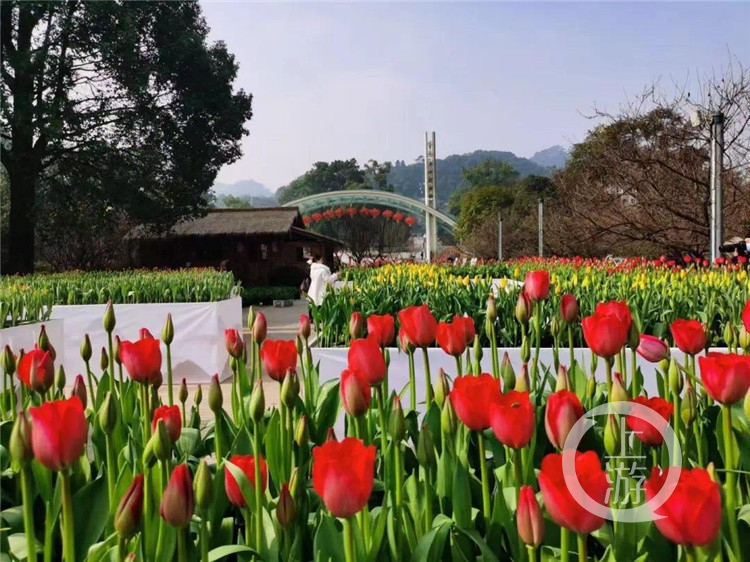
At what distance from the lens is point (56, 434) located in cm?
100

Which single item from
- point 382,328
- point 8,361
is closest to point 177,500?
point 382,328

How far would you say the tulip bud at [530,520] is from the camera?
2.82 ft

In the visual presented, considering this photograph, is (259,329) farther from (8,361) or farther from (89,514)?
(89,514)

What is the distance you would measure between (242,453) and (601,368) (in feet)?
9.05

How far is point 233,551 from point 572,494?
50 centimetres

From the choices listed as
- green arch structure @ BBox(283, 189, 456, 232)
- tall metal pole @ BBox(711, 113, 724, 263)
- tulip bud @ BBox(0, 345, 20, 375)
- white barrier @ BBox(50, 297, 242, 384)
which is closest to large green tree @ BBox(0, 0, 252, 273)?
white barrier @ BBox(50, 297, 242, 384)

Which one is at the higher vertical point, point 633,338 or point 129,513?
point 633,338

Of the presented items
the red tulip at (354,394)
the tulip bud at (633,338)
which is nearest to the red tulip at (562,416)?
the red tulip at (354,394)

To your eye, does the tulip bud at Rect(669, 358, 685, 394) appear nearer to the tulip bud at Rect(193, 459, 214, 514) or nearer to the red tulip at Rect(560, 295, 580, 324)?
the red tulip at Rect(560, 295, 580, 324)

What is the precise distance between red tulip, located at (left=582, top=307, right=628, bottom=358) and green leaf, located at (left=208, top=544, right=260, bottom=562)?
2.92 ft

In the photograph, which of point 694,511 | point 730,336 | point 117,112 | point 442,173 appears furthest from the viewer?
point 442,173

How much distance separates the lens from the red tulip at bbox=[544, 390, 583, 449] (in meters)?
1.07

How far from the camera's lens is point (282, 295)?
834 inches

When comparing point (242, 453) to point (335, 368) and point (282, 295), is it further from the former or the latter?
point (282, 295)
